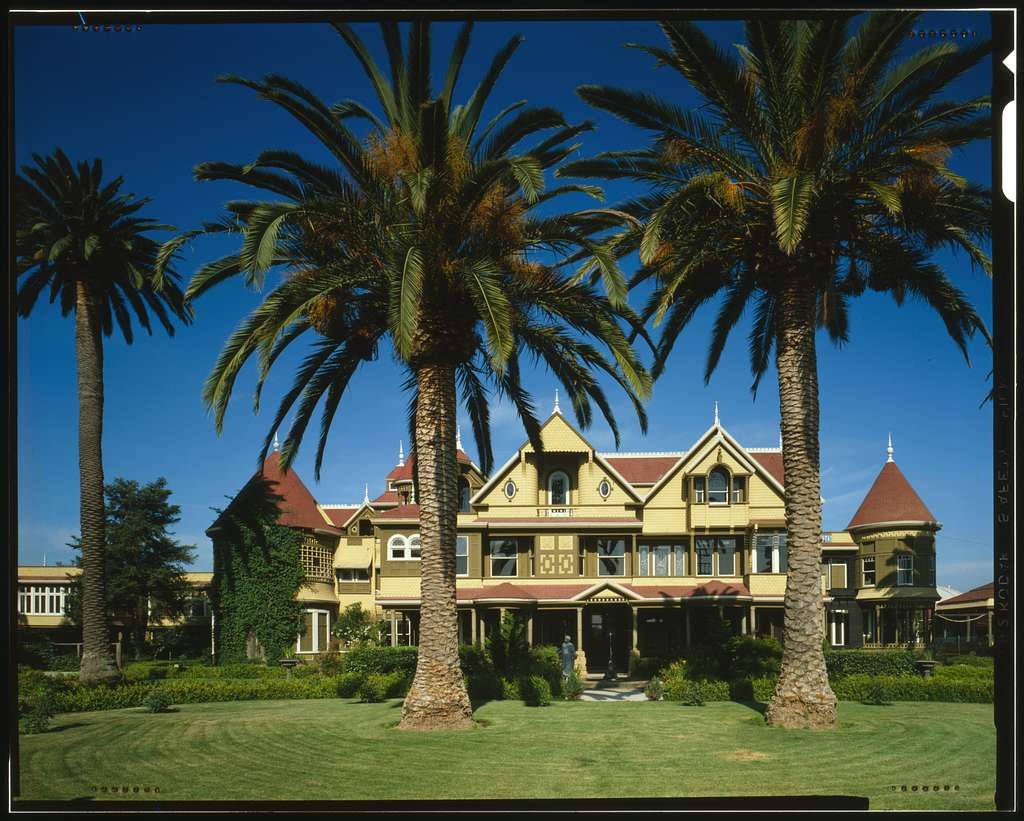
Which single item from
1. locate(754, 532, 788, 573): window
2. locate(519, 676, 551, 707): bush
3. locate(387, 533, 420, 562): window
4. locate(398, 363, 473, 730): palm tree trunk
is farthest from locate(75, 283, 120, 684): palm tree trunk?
locate(754, 532, 788, 573): window

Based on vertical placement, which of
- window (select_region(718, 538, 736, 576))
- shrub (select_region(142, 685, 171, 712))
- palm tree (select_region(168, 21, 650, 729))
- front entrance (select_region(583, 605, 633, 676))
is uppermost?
palm tree (select_region(168, 21, 650, 729))

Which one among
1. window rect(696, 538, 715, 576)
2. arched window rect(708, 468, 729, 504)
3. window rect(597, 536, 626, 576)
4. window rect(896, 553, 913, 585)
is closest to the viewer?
window rect(896, 553, 913, 585)

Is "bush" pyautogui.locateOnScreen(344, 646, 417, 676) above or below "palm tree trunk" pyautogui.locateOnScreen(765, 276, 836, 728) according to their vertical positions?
below

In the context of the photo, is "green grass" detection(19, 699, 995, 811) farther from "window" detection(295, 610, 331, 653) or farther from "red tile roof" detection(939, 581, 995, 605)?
"window" detection(295, 610, 331, 653)

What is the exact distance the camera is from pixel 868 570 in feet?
84.5

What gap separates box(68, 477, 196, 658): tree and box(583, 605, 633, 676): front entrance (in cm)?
1255

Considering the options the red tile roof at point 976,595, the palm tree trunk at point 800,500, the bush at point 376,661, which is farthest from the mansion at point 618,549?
the palm tree trunk at point 800,500

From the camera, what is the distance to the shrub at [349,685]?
18312 millimetres

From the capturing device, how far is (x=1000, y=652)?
8.59 meters

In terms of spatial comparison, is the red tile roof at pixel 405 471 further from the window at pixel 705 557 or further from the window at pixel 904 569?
the window at pixel 904 569

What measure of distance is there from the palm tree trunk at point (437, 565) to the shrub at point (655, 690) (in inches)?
204

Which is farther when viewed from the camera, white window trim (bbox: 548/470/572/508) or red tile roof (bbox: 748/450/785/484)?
red tile roof (bbox: 748/450/785/484)

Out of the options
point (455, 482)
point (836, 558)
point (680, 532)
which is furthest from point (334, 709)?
point (836, 558)

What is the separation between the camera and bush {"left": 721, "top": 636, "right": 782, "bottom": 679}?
59.5 feet
